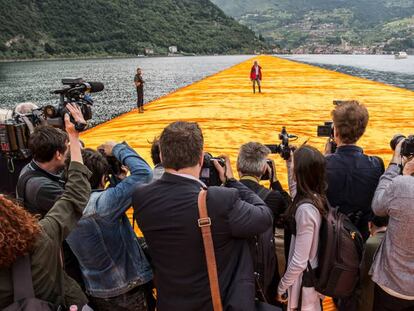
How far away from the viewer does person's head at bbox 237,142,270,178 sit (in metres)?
2.71

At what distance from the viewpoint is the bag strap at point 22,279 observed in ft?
5.49

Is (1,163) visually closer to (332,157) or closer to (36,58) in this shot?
(332,157)

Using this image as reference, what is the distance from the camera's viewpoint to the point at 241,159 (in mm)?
2752

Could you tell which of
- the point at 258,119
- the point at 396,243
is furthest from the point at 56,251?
the point at 258,119

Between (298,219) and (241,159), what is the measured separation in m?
0.53

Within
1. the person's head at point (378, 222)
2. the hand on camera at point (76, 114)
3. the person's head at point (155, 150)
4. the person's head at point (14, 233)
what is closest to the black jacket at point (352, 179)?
the person's head at point (378, 222)

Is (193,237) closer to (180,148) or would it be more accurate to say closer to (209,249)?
(209,249)

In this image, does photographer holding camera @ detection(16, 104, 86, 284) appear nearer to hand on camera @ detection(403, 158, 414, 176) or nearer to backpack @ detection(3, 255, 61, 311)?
backpack @ detection(3, 255, 61, 311)

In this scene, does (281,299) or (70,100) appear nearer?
(281,299)

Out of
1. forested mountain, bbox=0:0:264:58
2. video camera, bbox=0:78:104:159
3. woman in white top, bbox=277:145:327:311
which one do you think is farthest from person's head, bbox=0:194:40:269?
forested mountain, bbox=0:0:264:58

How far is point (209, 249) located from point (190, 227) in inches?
5.2

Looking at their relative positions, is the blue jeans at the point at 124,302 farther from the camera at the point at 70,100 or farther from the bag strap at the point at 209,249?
the camera at the point at 70,100

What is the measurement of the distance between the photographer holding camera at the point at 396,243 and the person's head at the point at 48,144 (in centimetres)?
189

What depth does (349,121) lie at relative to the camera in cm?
286
